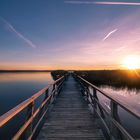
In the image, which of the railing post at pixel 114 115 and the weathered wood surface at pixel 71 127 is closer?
the railing post at pixel 114 115

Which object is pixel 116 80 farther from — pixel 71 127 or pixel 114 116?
pixel 114 116

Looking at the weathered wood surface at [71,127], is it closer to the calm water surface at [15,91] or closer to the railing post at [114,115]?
the railing post at [114,115]

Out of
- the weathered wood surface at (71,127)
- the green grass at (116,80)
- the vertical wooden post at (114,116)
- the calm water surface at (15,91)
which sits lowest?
the calm water surface at (15,91)

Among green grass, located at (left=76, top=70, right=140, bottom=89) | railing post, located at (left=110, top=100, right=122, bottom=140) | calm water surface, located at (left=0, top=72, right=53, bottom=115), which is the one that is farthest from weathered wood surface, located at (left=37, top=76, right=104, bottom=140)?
green grass, located at (left=76, top=70, right=140, bottom=89)

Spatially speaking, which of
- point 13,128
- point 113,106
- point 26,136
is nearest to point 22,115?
point 13,128

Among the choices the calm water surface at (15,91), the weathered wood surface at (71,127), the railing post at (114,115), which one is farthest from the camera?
the calm water surface at (15,91)

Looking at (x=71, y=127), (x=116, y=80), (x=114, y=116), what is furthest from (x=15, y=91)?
(x=114, y=116)

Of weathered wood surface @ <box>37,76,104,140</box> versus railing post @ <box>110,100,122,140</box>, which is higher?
railing post @ <box>110,100,122,140</box>

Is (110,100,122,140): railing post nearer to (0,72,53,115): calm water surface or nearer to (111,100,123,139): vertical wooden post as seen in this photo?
(111,100,123,139): vertical wooden post

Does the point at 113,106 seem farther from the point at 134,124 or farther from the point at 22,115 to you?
the point at 22,115

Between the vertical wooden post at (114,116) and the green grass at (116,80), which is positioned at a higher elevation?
the vertical wooden post at (114,116)

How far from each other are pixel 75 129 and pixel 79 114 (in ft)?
4.86

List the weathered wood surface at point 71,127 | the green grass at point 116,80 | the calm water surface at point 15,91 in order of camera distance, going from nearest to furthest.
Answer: the weathered wood surface at point 71,127, the calm water surface at point 15,91, the green grass at point 116,80

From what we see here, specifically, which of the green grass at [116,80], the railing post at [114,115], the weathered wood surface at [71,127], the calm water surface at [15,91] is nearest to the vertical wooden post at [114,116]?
the railing post at [114,115]
